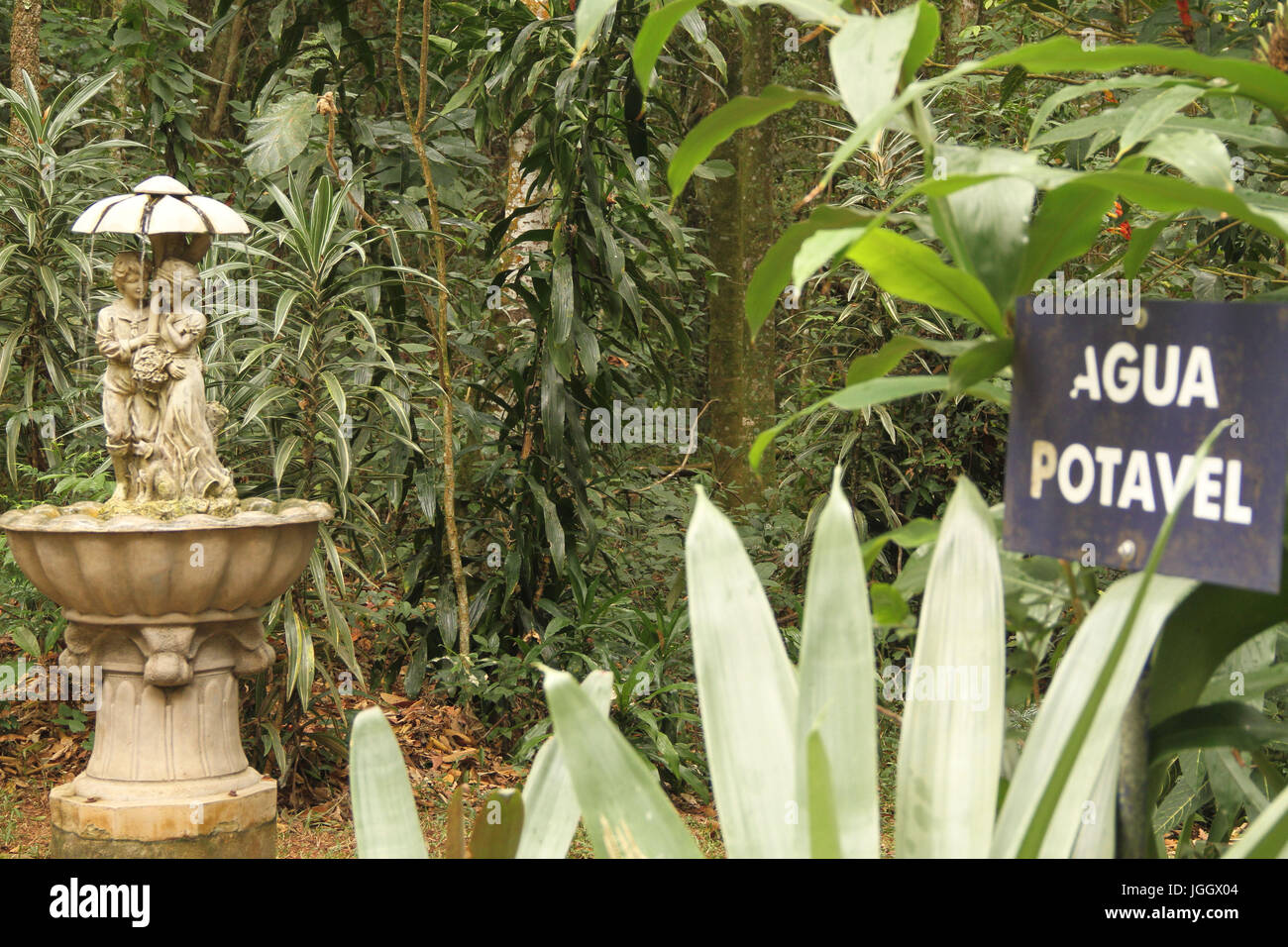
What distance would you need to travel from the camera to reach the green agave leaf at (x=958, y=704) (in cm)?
58

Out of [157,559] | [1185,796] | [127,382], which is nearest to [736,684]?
[1185,796]

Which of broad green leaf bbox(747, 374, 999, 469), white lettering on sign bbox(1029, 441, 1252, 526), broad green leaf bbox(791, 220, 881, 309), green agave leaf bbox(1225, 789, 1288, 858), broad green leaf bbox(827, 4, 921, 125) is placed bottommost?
green agave leaf bbox(1225, 789, 1288, 858)

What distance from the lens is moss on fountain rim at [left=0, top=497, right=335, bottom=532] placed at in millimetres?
2299

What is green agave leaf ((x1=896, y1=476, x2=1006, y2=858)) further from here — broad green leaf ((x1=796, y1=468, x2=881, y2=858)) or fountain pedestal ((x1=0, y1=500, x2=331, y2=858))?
fountain pedestal ((x1=0, y1=500, x2=331, y2=858))

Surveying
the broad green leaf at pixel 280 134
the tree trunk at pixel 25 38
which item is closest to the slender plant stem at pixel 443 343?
the broad green leaf at pixel 280 134

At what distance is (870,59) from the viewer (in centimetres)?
55

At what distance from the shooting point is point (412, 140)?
3264 mm

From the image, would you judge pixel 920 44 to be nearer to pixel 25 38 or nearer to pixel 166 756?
pixel 166 756

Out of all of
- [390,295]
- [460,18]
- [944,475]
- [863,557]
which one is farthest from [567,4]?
[863,557]

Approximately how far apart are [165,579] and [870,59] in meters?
2.20

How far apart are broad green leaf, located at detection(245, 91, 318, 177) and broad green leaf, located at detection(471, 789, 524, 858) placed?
8.34 ft

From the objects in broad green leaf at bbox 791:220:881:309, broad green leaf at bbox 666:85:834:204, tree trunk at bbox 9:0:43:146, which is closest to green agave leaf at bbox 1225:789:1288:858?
broad green leaf at bbox 791:220:881:309

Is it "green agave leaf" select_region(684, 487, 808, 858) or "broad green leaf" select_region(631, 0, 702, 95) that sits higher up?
"broad green leaf" select_region(631, 0, 702, 95)
